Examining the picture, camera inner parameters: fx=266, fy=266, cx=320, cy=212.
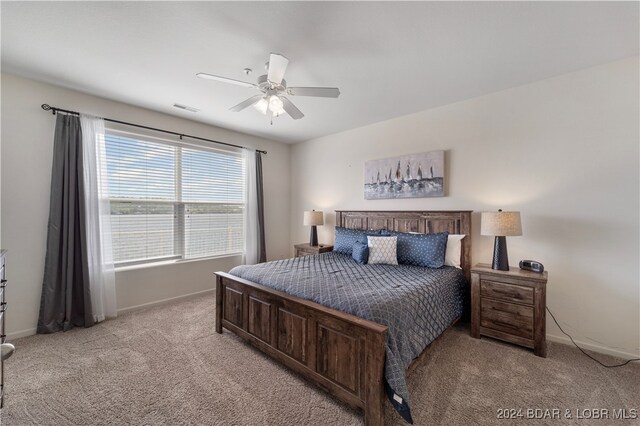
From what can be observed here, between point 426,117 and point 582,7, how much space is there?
1.78 meters

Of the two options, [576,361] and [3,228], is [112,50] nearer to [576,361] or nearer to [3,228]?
[3,228]

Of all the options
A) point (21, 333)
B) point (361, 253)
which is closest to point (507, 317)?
point (361, 253)

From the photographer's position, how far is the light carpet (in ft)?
5.47

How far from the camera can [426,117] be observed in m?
3.46

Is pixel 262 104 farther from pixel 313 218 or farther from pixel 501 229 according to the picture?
pixel 501 229

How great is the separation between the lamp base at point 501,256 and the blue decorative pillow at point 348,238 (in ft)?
4.36

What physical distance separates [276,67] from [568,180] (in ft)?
9.45

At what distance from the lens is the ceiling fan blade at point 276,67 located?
185 centimetres

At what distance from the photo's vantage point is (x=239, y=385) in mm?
1958

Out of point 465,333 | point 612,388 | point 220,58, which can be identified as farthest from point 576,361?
point 220,58

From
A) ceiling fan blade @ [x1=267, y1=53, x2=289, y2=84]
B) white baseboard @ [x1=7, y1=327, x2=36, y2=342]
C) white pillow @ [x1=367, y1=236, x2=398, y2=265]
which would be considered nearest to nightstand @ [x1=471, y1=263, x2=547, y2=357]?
white pillow @ [x1=367, y1=236, x2=398, y2=265]

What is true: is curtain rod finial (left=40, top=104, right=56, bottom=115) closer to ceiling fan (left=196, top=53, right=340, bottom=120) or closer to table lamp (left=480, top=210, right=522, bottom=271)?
ceiling fan (left=196, top=53, right=340, bottom=120)

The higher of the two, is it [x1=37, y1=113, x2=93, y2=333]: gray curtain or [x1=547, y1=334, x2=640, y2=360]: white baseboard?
[x1=37, y1=113, x2=93, y2=333]: gray curtain

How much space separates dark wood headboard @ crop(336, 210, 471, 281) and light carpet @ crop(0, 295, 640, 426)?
1.07 m
